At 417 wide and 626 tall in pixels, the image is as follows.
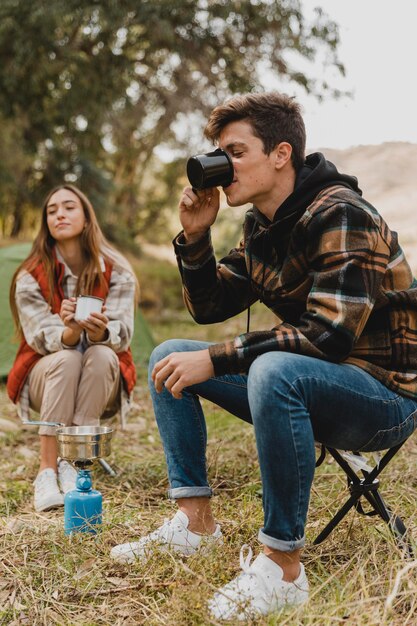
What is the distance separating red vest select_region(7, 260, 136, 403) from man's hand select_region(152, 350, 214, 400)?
144 centimetres

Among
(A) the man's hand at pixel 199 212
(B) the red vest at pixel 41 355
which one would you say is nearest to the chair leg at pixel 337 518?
(A) the man's hand at pixel 199 212

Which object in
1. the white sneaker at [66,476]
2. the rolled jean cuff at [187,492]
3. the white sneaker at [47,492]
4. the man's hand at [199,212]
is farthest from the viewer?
the white sneaker at [66,476]

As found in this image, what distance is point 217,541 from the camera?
2266mm

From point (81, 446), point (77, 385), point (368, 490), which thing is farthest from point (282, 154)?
point (77, 385)

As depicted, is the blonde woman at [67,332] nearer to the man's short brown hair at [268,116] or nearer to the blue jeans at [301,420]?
the man's short brown hair at [268,116]

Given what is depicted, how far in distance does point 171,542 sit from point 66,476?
105 centimetres

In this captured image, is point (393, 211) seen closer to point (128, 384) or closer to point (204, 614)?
point (128, 384)

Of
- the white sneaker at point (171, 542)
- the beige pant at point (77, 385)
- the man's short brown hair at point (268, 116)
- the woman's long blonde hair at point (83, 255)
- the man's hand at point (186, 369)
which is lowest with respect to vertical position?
the white sneaker at point (171, 542)

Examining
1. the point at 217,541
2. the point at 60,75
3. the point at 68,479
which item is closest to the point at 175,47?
the point at 60,75

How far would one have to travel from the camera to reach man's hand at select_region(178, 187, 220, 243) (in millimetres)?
2402

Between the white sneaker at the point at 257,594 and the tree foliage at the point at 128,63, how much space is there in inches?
237

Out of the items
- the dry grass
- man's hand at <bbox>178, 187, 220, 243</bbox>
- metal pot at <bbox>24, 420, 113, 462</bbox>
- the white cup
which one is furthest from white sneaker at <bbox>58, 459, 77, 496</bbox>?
man's hand at <bbox>178, 187, 220, 243</bbox>

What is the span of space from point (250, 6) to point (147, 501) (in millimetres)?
5897

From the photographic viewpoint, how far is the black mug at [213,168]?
2182 millimetres
